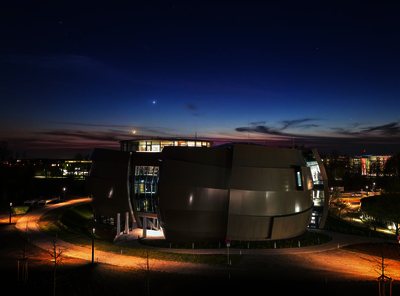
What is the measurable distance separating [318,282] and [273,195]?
1071 centimetres

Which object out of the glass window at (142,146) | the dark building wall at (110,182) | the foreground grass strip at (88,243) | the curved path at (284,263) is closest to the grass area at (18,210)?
the foreground grass strip at (88,243)

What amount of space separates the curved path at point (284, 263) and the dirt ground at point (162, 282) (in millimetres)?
154

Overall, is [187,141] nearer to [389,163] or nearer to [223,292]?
[223,292]

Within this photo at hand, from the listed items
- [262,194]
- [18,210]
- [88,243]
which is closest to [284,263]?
[262,194]

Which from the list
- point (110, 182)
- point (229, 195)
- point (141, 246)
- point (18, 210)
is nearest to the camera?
point (229, 195)

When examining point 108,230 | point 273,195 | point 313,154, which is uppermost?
point 313,154

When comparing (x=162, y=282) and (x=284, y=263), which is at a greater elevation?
(x=162, y=282)

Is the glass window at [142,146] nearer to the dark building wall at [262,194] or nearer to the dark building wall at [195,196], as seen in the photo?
the dark building wall at [195,196]

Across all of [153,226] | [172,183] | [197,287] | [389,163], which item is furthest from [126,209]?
[389,163]

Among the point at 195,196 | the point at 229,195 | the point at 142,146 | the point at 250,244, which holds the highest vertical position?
the point at 142,146

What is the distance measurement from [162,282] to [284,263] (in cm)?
1050

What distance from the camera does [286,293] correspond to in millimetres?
17406

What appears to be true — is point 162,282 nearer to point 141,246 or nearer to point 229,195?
point 141,246

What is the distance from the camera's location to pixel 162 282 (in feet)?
61.6
